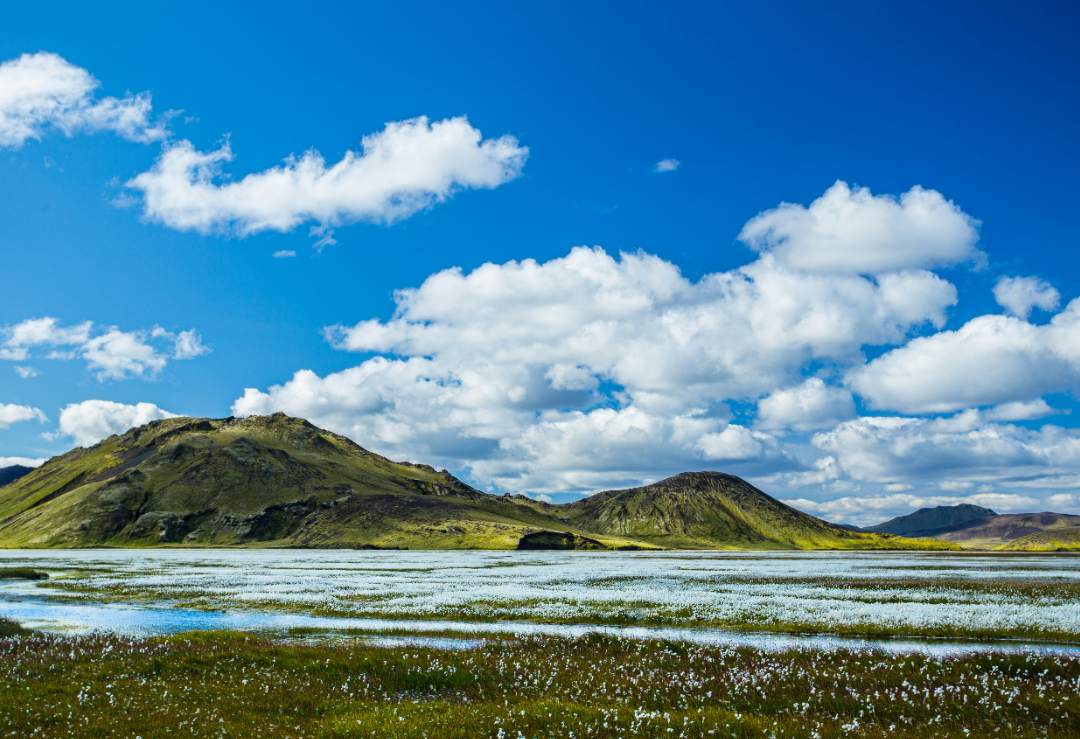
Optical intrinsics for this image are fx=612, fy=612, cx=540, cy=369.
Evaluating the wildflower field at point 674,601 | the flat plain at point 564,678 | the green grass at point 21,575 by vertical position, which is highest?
the flat plain at point 564,678

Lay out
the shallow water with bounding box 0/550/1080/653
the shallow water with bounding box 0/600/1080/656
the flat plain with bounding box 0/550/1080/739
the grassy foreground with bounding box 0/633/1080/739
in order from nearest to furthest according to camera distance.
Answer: the grassy foreground with bounding box 0/633/1080/739
the flat plain with bounding box 0/550/1080/739
the shallow water with bounding box 0/600/1080/656
the shallow water with bounding box 0/550/1080/653

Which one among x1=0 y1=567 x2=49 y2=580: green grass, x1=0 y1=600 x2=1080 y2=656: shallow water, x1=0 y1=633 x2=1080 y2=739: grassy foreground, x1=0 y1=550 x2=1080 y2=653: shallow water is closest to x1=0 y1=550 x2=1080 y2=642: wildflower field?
x1=0 y1=550 x2=1080 y2=653: shallow water

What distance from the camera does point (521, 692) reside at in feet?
61.8

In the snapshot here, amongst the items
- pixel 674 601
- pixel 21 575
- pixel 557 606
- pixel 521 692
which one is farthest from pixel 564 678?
pixel 21 575

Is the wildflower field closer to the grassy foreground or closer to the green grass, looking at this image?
the grassy foreground

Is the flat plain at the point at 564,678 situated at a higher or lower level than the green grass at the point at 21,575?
higher

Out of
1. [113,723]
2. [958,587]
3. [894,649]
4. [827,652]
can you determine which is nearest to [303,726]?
[113,723]

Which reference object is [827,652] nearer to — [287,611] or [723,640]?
[723,640]

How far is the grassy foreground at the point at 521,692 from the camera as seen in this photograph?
14.8m

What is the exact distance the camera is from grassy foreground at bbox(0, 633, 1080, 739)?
1480 centimetres

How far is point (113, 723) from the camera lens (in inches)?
618

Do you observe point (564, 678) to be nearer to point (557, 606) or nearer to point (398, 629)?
point (398, 629)

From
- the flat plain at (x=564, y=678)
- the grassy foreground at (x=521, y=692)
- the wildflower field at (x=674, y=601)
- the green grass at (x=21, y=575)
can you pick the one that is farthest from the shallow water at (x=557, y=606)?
the green grass at (x=21, y=575)

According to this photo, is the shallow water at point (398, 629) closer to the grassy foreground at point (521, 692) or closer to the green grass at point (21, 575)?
the grassy foreground at point (521, 692)
